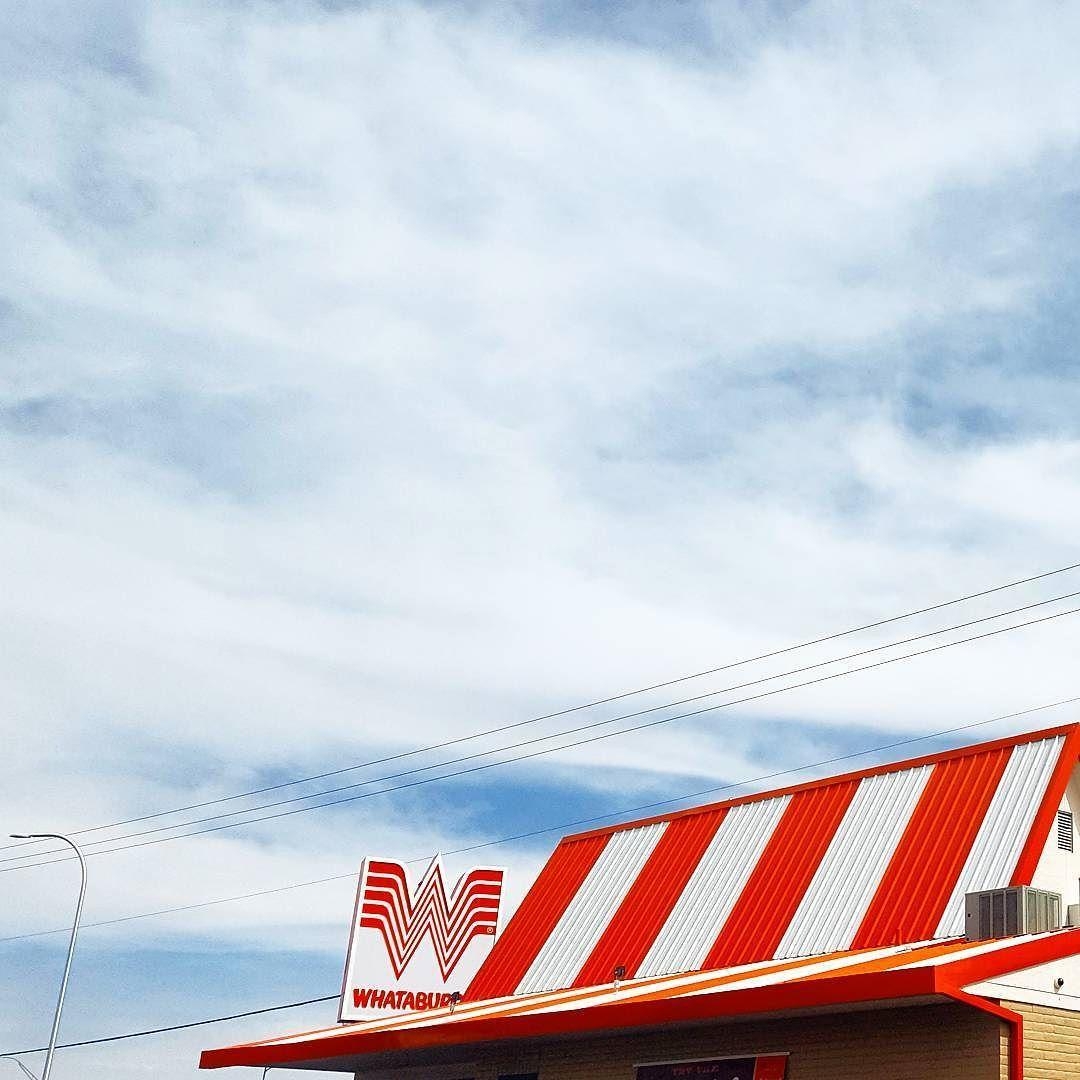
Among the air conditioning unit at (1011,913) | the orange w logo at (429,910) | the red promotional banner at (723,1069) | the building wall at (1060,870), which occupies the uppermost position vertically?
the orange w logo at (429,910)

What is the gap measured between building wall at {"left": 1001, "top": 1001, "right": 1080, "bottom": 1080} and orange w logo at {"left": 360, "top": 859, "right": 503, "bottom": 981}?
19.2 metres

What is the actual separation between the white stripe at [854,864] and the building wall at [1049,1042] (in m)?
5.11

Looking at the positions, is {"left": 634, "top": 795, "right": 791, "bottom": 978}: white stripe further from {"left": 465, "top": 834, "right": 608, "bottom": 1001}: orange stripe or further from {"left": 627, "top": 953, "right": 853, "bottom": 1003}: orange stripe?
{"left": 465, "top": 834, "right": 608, "bottom": 1001}: orange stripe

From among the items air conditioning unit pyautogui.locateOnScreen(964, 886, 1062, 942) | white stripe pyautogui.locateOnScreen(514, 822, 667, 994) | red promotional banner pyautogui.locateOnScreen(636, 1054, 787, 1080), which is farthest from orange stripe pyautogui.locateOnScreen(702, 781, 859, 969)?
air conditioning unit pyautogui.locateOnScreen(964, 886, 1062, 942)

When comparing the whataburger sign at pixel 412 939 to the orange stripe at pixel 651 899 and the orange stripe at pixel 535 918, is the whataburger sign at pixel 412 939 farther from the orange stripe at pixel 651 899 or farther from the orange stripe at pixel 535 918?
the orange stripe at pixel 651 899

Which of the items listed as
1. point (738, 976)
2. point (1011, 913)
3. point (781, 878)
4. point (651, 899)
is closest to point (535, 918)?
point (651, 899)

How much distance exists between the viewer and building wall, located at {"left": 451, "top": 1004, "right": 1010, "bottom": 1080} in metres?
18.8

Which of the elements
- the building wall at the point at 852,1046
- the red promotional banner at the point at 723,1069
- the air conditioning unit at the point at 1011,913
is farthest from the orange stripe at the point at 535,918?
the air conditioning unit at the point at 1011,913

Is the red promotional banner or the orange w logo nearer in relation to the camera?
the red promotional banner

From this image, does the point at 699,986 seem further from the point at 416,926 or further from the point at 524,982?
the point at 416,926

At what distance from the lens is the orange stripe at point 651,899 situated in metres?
28.6

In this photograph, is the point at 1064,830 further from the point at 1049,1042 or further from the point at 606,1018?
the point at 606,1018

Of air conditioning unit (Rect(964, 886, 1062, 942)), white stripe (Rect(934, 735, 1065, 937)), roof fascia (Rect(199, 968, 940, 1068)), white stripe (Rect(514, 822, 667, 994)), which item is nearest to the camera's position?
roof fascia (Rect(199, 968, 940, 1068))

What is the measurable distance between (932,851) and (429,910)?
16.0 m
